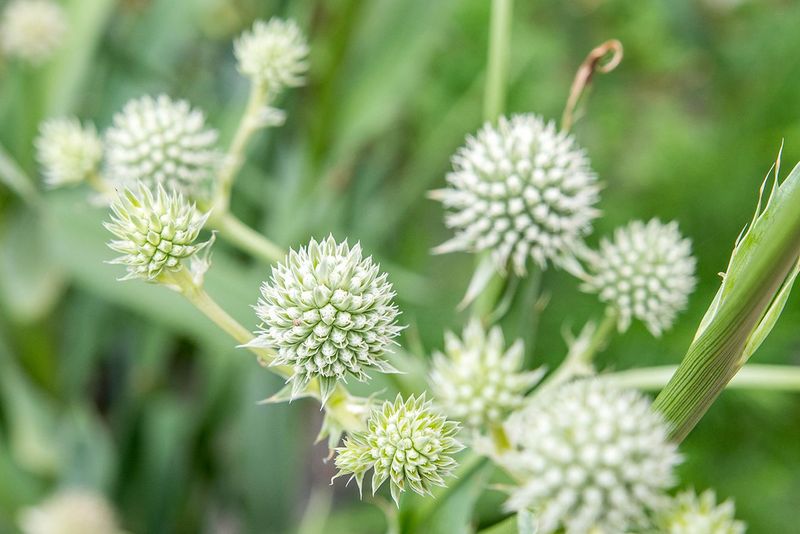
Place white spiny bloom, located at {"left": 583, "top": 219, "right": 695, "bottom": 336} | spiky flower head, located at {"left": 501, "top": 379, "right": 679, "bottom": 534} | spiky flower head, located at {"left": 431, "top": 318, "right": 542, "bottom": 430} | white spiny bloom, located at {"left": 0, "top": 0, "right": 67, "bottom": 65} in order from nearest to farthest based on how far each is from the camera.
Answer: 1. spiky flower head, located at {"left": 501, "top": 379, "right": 679, "bottom": 534}
2. spiky flower head, located at {"left": 431, "top": 318, "right": 542, "bottom": 430}
3. white spiny bloom, located at {"left": 583, "top": 219, "right": 695, "bottom": 336}
4. white spiny bloom, located at {"left": 0, "top": 0, "right": 67, "bottom": 65}

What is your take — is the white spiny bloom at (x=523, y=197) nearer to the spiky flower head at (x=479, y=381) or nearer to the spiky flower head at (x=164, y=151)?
the spiky flower head at (x=479, y=381)

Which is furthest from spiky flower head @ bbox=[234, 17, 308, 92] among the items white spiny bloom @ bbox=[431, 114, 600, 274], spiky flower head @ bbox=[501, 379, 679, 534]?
spiky flower head @ bbox=[501, 379, 679, 534]

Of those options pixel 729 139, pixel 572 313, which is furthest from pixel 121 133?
pixel 729 139

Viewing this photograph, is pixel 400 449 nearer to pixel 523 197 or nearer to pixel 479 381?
pixel 479 381

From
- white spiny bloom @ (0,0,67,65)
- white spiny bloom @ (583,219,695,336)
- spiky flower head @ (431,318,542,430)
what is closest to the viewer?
spiky flower head @ (431,318,542,430)

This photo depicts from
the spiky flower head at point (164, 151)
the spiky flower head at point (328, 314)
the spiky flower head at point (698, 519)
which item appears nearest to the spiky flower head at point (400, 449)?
the spiky flower head at point (328, 314)

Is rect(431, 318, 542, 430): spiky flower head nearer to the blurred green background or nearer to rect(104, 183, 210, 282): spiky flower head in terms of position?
rect(104, 183, 210, 282): spiky flower head
